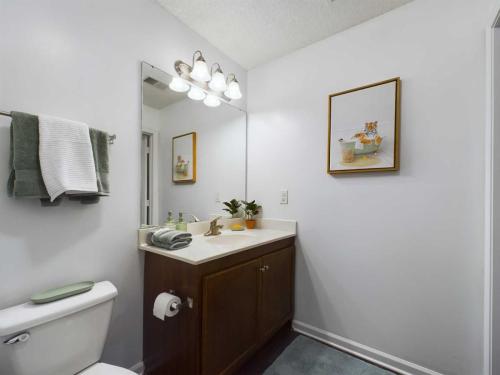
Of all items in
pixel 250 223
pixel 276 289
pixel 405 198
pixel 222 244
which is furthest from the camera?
pixel 250 223

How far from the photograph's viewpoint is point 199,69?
5.50 feet

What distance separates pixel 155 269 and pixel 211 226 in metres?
0.54

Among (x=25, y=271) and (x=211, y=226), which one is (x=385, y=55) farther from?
(x=25, y=271)

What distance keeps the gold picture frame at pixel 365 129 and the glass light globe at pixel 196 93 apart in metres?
0.99

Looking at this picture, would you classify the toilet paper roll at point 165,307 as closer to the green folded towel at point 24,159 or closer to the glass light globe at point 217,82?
the green folded towel at point 24,159

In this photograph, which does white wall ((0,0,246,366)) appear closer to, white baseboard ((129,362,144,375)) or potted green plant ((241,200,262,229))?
white baseboard ((129,362,144,375))

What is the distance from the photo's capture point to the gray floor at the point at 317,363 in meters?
1.50

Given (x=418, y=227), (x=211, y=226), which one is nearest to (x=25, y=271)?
(x=211, y=226)

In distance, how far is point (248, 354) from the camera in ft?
4.81

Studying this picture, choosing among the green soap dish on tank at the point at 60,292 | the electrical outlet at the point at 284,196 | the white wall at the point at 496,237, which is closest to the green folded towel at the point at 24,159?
the green soap dish on tank at the point at 60,292

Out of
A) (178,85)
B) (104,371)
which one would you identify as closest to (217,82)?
(178,85)

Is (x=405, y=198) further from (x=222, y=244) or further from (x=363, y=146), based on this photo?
(x=222, y=244)

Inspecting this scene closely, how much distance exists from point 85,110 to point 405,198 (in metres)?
1.95

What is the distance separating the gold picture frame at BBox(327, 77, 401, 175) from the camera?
151 cm
